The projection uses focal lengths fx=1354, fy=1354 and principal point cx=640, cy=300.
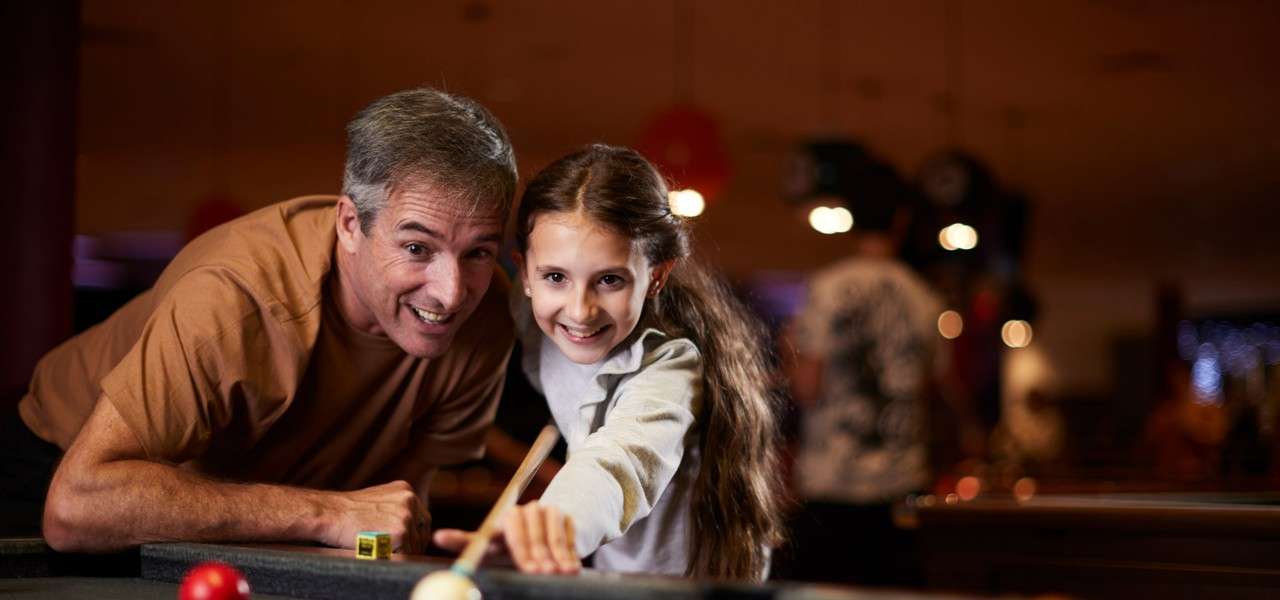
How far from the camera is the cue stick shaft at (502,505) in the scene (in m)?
1.34

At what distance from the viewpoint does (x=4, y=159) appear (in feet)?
11.4

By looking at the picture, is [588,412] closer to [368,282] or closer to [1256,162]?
[368,282]

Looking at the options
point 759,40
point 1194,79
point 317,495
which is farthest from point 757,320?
point 1194,79

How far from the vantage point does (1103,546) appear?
295 centimetres

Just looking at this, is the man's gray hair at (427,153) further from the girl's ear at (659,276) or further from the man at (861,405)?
the man at (861,405)

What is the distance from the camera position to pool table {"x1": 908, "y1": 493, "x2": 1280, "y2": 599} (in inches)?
104

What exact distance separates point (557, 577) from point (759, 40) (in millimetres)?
5640

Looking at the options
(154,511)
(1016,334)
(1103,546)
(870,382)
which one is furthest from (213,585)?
(1016,334)

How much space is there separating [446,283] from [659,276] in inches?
13.8

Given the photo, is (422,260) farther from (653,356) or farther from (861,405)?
(861,405)

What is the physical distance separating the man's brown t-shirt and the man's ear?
0.06 m

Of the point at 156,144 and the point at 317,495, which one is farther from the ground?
the point at 156,144

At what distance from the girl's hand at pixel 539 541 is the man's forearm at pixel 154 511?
652mm

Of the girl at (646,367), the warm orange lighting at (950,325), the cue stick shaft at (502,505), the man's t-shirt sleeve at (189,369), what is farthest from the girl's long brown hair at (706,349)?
the warm orange lighting at (950,325)
